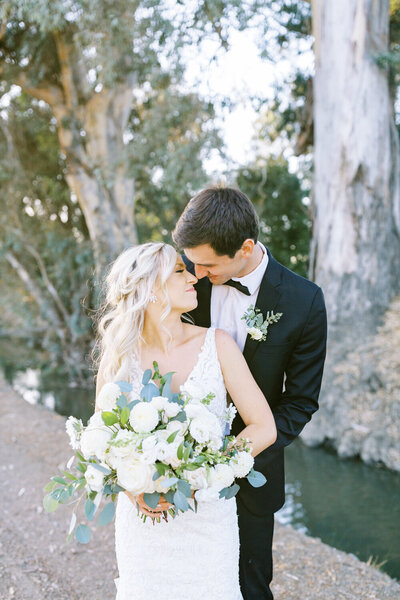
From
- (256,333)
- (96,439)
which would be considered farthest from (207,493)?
(256,333)

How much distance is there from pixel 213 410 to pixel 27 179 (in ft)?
36.0

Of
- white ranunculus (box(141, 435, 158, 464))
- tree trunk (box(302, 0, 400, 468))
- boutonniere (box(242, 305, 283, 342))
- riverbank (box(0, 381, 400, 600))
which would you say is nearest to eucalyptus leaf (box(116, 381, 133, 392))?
white ranunculus (box(141, 435, 158, 464))

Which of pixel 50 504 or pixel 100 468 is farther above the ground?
pixel 100 468

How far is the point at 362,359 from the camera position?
7543 mm

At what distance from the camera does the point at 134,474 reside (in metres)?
1.78

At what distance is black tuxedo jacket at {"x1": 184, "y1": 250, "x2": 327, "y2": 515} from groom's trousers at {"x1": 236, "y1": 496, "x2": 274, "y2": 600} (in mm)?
54

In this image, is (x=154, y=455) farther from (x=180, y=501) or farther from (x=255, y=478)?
(x=255, y=478)

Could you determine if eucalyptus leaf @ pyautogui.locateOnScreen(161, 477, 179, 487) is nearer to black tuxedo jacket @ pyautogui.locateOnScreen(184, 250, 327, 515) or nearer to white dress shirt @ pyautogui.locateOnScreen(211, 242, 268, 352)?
black tuxedo jacket @ pyautogui.locateOnScreen(184, 250, 327, 515)

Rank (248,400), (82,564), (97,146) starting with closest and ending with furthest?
(248,400)
(82,564)
(97,146)

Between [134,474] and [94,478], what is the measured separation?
155mm

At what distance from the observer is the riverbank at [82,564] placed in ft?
11.5

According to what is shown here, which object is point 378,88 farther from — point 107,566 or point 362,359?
point 107,566

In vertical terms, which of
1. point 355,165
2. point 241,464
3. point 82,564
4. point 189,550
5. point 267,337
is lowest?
point 82,564

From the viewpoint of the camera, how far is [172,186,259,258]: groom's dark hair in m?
2.42
